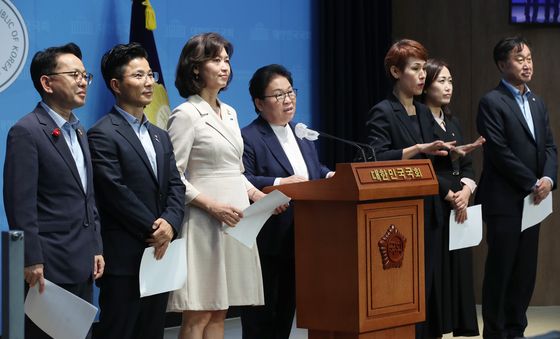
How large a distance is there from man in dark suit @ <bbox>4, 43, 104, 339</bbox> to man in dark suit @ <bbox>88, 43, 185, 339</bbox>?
11cm

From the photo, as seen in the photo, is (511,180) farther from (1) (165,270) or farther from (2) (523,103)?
(1) (165,270)

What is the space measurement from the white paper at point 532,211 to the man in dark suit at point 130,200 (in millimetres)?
2185

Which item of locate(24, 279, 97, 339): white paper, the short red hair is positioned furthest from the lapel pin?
the short red hair

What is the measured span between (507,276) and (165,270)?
233 cm

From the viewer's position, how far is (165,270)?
3867mm

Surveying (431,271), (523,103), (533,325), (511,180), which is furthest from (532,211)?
(533,325)

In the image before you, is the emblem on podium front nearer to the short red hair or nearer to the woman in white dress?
the woman in white dress

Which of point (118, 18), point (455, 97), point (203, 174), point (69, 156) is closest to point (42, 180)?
point (69, 156)

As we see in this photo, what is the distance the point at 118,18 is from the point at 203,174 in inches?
82.5

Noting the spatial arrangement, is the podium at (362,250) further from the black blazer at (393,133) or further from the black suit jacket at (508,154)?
the black suit jacket at (508,154)

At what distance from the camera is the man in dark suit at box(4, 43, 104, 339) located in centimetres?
345

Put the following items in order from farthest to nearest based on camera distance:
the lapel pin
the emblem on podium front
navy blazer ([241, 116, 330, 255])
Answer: navy blazer ([241, 116, 330, 255]) → the emblem on podium front → the lapel pin

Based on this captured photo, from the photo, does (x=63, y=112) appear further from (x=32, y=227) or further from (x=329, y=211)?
(x=329, y=211)

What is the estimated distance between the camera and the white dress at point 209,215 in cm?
416
